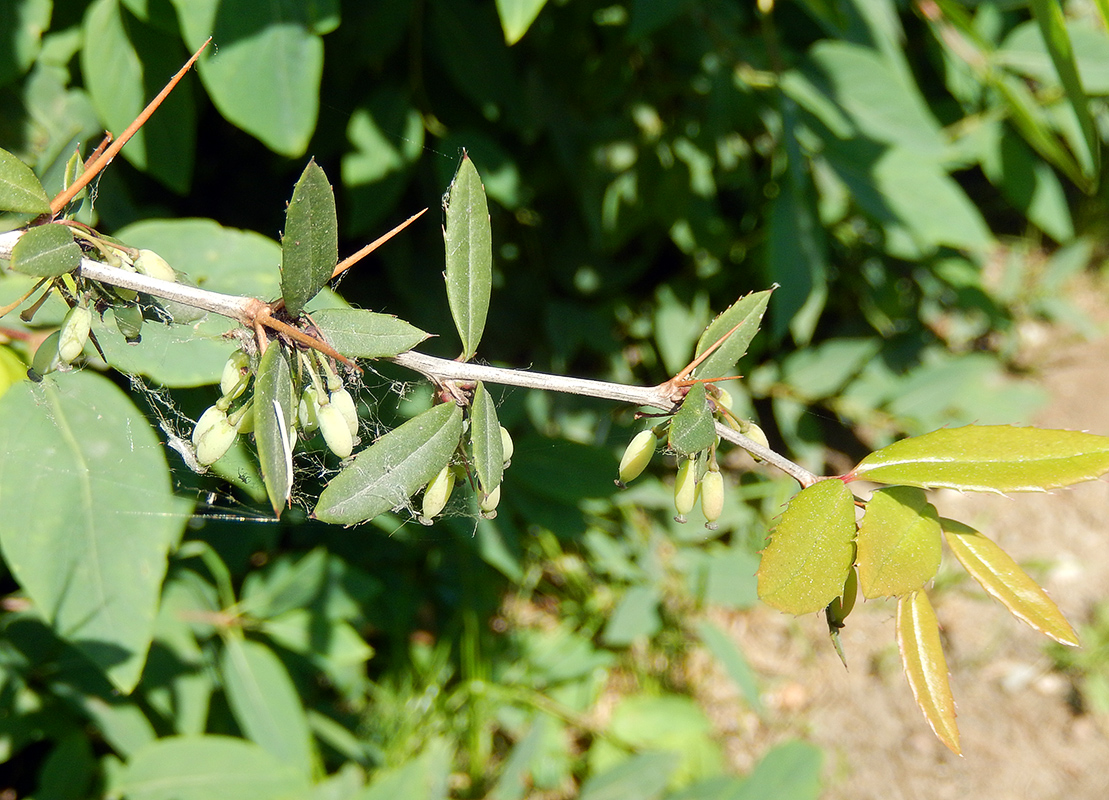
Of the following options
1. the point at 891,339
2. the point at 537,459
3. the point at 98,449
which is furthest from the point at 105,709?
the point at 891,339

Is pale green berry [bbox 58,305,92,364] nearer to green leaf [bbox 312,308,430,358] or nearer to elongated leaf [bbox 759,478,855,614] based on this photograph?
green leaf [bbox 312,308,430,358]

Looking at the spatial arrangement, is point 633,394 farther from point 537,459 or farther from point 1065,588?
point 1065,588

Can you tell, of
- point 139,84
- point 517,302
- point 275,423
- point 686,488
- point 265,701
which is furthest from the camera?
point 517,302

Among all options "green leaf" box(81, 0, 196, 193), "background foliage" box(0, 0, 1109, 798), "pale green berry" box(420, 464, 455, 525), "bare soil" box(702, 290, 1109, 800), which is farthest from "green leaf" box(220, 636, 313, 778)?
"bare soil" box(702, 290, 1109, 800)

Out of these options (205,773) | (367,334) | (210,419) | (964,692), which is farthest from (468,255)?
(964,692)

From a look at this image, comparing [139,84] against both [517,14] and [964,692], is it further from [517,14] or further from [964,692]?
[964,692]

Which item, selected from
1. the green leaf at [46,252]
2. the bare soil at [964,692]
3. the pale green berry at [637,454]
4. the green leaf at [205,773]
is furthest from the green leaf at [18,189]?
the bare soil at [964,692]

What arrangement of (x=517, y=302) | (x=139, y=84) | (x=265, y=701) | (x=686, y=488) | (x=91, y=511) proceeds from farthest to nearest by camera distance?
(x=517, y=302) → (x=265, y=701) → (x=139, y=84) → (x=91, y=511) → (x=686, y=488)
